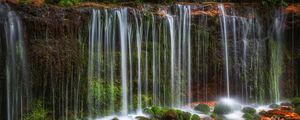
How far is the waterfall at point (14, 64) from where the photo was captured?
10234mm

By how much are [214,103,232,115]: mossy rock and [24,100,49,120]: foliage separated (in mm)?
5533

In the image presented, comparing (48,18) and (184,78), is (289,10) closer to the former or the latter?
(184,78)

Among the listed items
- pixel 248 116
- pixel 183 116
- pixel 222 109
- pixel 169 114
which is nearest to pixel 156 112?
pixel 169 114

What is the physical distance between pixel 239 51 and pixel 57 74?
23.3ft

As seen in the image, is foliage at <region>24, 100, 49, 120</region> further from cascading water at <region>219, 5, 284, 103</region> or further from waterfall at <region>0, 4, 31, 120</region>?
cascading water at <region>219, 5, 284, 103</region>

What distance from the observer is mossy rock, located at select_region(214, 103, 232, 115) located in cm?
1263

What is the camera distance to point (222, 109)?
41.6ft

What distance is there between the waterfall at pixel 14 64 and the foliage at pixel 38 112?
24cm

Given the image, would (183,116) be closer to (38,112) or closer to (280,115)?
(280,115)

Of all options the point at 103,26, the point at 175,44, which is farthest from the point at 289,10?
the point at 103,26

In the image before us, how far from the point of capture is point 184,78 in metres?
13.6

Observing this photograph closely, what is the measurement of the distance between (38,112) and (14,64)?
1.61 metres

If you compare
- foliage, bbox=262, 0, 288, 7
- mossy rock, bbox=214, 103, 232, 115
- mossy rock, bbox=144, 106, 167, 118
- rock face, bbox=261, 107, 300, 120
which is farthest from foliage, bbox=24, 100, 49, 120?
foliage, bbox=262, 0, 288, 7

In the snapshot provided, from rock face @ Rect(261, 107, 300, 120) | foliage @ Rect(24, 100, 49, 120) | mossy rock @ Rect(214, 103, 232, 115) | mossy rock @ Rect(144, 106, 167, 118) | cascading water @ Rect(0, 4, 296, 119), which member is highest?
cascading water @ Rect(0, 4, 296, 119)
